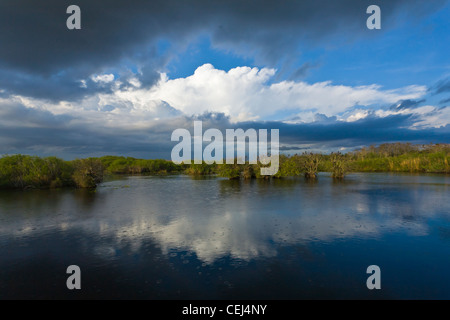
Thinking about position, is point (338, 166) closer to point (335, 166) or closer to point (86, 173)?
point (335, 166)

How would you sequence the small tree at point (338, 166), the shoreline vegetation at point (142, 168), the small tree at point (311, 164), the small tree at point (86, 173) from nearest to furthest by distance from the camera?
Answer: the shoreline vegetation at point (142, 168), the small tree at point (86, 173), the small tree at point (338, 166), the small tree at point (311, 164)

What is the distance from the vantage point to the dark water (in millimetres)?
10734

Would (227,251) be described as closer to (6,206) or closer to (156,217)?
(156,217)

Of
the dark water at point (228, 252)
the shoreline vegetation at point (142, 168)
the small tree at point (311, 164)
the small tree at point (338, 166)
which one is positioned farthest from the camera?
the small tree at point (311, 164)

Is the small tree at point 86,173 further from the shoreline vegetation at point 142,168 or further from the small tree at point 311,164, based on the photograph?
the small tree at point 311,164

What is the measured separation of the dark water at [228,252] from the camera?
1073cm

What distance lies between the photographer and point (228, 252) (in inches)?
584

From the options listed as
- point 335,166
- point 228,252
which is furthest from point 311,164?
point 228,252

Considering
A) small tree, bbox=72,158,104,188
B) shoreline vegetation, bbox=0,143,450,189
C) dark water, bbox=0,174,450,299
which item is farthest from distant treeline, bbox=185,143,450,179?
dark water, bbox=0,174,450,299

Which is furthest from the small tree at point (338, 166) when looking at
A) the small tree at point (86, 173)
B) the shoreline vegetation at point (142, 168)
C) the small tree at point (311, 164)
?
the small tree at point (86, 173)

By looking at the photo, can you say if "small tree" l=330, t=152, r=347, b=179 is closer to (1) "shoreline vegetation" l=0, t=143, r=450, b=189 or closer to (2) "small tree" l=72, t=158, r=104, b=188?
(1) "shoreline vegetation" l=0, t=143, r=450, b=189

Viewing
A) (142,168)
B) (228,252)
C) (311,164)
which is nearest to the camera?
(228,252)
